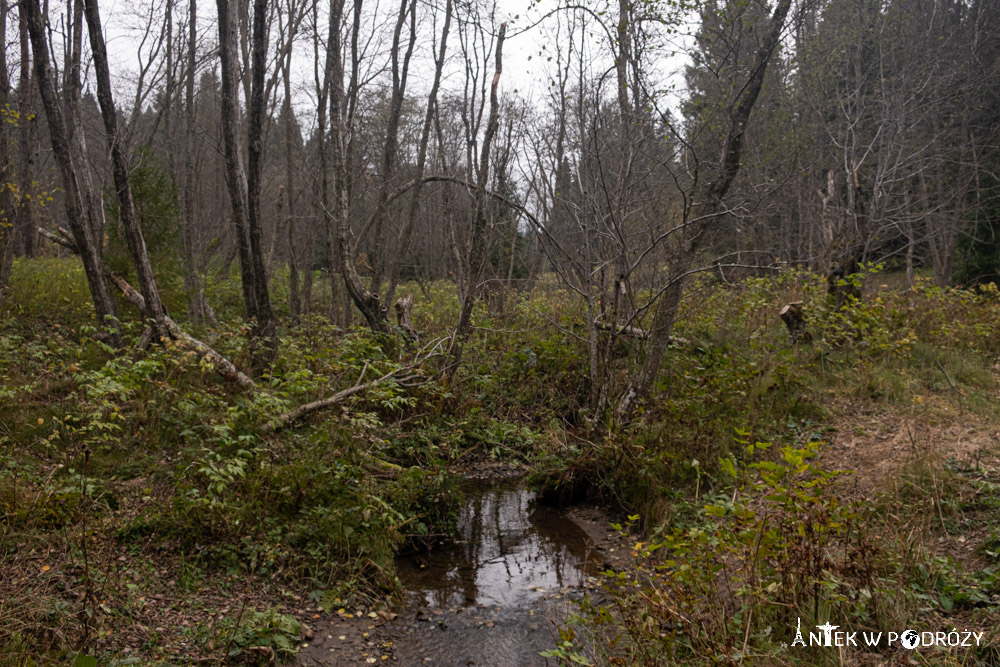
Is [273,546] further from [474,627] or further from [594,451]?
[594,451]

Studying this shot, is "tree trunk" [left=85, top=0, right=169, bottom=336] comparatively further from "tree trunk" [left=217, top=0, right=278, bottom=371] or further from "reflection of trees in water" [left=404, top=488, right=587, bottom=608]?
"reflection of trees in water" [left=404, top=488, right=587, bottom=608]

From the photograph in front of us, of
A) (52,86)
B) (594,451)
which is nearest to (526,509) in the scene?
(594,451)

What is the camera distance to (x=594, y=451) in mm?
6637

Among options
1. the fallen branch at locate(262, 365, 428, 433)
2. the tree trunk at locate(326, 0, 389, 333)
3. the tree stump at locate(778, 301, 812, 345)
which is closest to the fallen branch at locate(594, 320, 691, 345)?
the tree stump at locate(778, 301, 812, 345)

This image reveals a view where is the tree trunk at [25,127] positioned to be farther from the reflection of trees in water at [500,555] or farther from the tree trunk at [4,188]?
the reflection of trees in water at [500,555]

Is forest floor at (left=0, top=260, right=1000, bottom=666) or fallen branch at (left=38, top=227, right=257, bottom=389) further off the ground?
fallen branch at (left=38, top=227, right=257, bottom=389)

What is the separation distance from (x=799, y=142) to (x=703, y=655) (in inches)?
428

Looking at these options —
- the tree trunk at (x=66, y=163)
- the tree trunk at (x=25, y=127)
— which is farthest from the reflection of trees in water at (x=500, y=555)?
the tree trunk at (x=25, y=127)

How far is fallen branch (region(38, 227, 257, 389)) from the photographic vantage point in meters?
6.83

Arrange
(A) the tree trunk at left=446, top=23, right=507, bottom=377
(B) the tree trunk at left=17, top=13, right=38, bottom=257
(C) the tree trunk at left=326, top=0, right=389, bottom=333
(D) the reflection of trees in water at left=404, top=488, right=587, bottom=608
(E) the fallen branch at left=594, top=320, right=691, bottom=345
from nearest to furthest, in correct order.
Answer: (D) the reflection of trees in water at left=404, top=488, right=587, bottom=608, (E) the fallen branch at left=594, top=320, right=691, bottom=345, (A) the tree trunk at left=446, top=23, right=507, bottom=377, (C) the tree trunk at left=326, top=0, right=389, bottom=333, (B) the tree trunk at left=17, top=13, right=38, bottom=257

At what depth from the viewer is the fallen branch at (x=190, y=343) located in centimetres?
683

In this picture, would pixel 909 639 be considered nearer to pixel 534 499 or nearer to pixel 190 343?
pixel 534 499

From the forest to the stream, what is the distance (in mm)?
36

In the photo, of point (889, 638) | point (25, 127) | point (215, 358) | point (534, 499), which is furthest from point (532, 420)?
point (25, 127)
